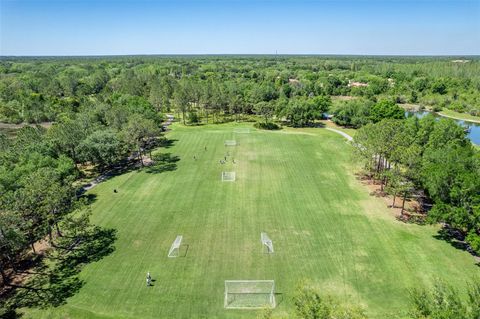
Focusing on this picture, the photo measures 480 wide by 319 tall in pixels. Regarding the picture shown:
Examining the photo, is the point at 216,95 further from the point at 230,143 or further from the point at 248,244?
the point at 248,244

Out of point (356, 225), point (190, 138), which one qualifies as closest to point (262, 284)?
point (356, 225)

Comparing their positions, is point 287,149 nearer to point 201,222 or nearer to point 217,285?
point 201,222

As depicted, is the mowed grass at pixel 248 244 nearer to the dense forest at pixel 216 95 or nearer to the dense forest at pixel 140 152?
the dense forest at pixel 140 152

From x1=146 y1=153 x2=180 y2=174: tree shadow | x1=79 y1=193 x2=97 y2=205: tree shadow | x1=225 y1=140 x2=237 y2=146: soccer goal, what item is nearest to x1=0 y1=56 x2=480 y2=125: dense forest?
x1=225 y1=140 x2=237 y2=146: soccer goal

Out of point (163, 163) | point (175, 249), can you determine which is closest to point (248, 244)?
point (175, 249)

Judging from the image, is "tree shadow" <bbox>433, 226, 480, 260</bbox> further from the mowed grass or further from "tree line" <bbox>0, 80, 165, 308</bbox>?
"tree line" <bbox>0, 80, 165, 308</bbox>

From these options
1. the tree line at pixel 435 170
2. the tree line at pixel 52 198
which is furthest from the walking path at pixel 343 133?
the tree line at pixel 52 198
